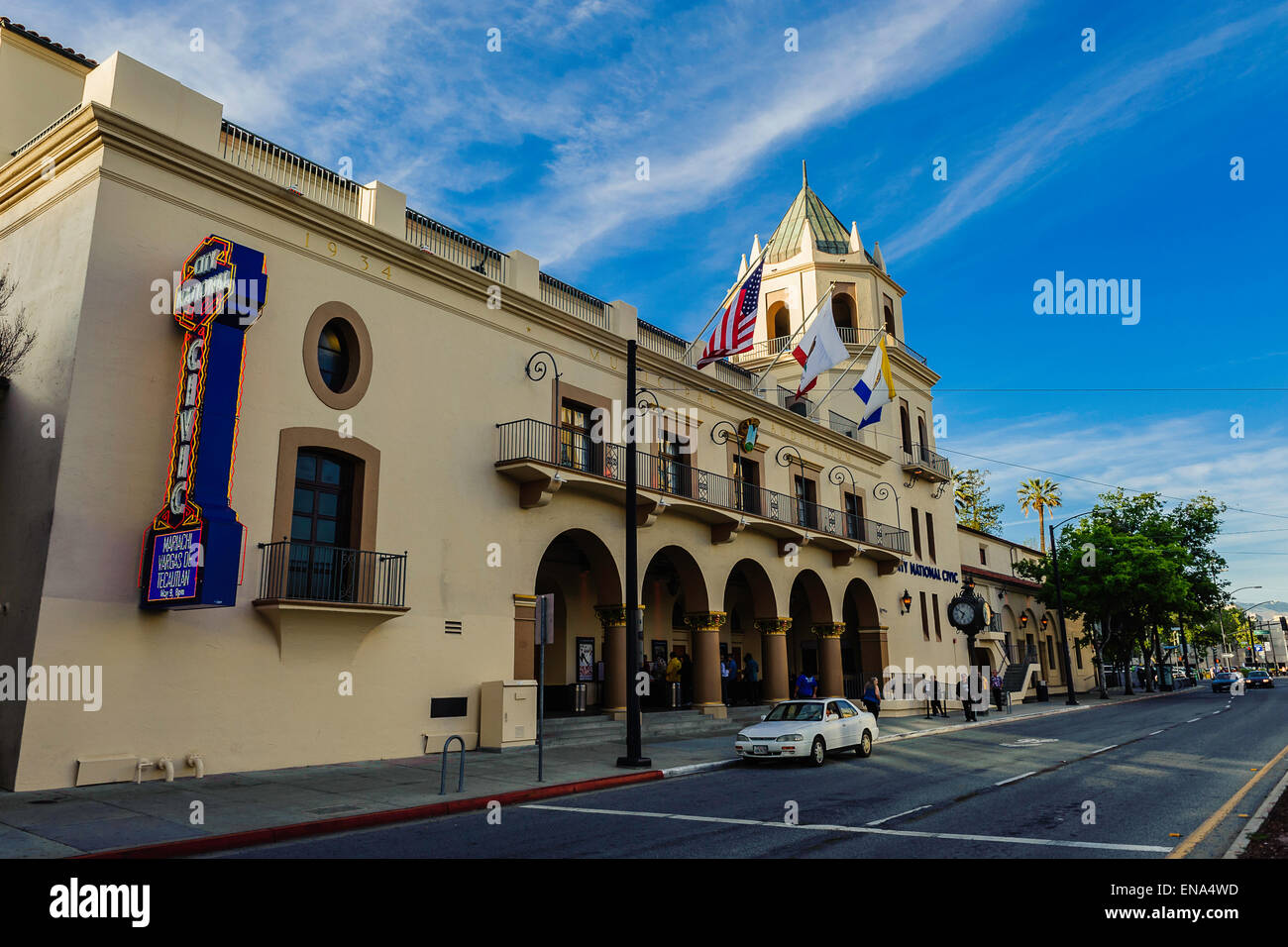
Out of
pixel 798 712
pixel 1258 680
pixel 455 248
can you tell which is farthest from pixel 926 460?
pixel 1258 680

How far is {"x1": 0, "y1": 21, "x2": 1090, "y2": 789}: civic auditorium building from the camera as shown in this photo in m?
12.7

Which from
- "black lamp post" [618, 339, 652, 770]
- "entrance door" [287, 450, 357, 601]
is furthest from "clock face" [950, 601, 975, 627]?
"entrance door" [287, 450, 357, 601]

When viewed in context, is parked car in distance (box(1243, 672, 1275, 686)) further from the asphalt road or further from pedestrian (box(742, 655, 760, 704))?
the asphalt road

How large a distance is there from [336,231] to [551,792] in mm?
11824

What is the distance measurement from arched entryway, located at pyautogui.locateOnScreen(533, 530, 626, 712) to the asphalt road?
5862 mm

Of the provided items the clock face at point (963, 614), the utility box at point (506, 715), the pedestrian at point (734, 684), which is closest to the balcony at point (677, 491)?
the clock face at point (963, 614)

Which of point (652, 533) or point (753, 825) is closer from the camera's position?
point (753, 825)

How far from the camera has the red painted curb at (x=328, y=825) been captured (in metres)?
8.45

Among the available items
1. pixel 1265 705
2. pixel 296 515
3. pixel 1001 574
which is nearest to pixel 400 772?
pixel 296 515

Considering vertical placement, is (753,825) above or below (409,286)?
below

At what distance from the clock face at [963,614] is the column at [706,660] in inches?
455
